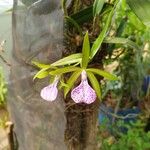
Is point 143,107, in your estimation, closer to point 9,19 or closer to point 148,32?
point 148,32

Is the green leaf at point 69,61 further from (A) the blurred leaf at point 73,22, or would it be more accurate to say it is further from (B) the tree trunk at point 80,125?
(B) the tree trunk at point 80,125

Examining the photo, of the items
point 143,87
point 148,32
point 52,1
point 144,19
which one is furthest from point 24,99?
point 143,87

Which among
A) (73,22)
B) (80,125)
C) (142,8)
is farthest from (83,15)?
(80,125)

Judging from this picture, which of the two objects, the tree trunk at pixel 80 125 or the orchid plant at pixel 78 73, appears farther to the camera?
the tree trunk at pixel 80 125

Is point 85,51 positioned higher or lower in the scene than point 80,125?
higher

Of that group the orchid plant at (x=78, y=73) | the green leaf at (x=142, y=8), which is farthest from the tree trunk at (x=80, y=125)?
the green leaf at (x=142, y=8)

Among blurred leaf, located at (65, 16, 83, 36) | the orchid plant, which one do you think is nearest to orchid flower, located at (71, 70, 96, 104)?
the orchid plant

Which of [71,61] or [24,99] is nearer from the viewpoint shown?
[71,61]

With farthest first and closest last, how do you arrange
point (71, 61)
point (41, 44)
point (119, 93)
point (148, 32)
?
point (119, 93) < point (148, 32) < point (41, 44) < point (71, 61)

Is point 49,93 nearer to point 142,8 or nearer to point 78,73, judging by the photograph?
point 78,73
